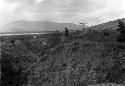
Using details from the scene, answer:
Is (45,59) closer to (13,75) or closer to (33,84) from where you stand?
(33,84)

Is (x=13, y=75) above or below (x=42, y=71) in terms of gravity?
→ above

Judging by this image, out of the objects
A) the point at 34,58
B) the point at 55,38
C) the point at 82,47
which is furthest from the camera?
the point at 55,38

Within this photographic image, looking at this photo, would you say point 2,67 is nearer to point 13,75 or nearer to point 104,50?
point 13,75

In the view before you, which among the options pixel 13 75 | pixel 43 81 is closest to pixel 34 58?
pixel 43 81

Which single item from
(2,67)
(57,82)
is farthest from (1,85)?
(57,82)

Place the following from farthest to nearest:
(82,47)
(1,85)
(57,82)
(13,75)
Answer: (82,47) < (57,82) < (13,75) < (1,85)

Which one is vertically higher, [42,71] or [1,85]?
[1,85]

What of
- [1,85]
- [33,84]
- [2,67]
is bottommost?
[33,84]

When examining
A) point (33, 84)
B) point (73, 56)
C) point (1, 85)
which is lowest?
point (33, 84)

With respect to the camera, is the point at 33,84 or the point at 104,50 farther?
the point at 104,50
